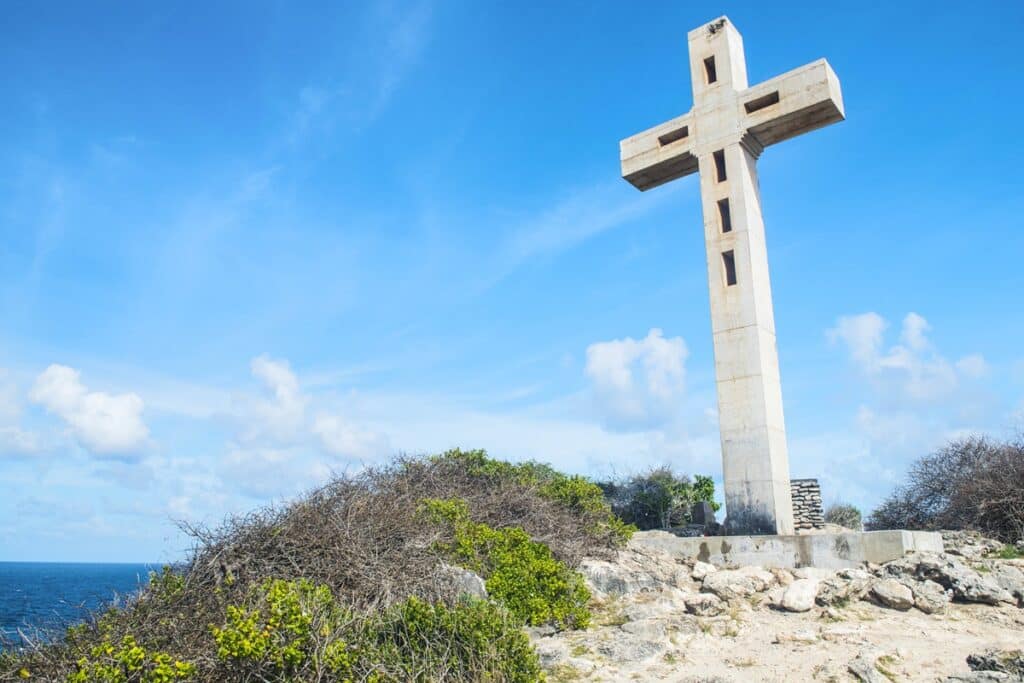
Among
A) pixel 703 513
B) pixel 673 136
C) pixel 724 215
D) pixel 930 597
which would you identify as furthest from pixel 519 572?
pixel 673 136

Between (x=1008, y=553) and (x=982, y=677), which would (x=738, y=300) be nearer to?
(x=1008, y=553)

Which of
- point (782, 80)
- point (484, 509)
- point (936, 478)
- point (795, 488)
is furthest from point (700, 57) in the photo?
point (936, 478)

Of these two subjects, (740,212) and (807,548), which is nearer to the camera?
(807,548)

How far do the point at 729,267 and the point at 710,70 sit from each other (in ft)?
16.0

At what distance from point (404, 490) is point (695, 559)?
5.61 m

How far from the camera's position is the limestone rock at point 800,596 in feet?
36.0

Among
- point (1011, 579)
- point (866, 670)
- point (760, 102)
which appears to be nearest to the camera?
point (866, 670)

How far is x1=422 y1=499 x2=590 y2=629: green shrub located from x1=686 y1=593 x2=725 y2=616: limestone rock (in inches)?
59.8

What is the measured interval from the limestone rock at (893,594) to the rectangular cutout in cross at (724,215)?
792 centimetres

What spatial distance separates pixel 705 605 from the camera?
1093 centimetres

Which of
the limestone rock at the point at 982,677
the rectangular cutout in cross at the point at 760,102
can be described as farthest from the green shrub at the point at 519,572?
the rectangular cutout in cross at the point at 760,102

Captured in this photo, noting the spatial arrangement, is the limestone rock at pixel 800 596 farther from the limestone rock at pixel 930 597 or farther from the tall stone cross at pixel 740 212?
the tall stone cross at pixel 740 212

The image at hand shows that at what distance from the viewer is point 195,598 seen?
8297 mm

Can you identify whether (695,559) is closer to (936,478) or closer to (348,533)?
(348,533)
